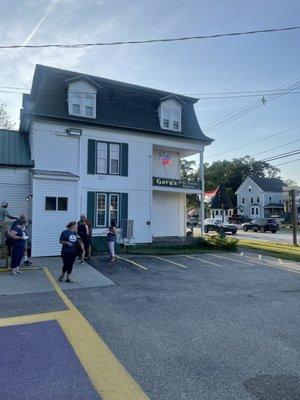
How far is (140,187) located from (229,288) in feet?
34.1

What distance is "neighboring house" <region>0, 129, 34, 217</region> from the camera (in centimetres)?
1641

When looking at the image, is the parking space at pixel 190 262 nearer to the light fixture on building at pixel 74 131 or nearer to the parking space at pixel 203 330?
the parking space at pixel 203 330

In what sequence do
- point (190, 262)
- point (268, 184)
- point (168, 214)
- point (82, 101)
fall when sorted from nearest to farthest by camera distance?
point (190, 262) → point (82, 101) → point (168, 214) → point (268, 184)

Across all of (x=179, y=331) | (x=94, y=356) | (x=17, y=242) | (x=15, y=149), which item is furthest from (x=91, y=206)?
(x=94, y=356)

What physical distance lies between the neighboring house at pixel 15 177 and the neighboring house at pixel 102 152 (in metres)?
0.16

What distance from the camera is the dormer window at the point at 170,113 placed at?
20.5 meters

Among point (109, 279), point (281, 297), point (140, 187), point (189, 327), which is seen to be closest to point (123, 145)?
point (140, 187)

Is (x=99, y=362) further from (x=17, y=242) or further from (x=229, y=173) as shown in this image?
(x=229, y=173)

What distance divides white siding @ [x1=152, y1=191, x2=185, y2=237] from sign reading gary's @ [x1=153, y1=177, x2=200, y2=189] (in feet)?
4.59

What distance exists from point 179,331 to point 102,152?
532 inches

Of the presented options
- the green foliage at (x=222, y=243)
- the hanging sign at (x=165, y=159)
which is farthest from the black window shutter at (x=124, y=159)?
the green foliage at (x=222, y=243)

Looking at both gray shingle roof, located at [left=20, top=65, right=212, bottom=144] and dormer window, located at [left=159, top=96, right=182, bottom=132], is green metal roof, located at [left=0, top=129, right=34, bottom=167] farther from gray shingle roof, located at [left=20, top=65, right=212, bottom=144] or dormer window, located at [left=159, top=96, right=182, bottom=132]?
dormer window, located at [left=159, top=96, right=182, bottom=132]

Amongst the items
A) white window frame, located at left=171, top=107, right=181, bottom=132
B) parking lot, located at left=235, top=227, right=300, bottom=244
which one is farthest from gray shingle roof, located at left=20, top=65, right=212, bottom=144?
parking lot, located at left=235, top=227, right=300, bottom=244

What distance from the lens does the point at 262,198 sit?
223 feet
